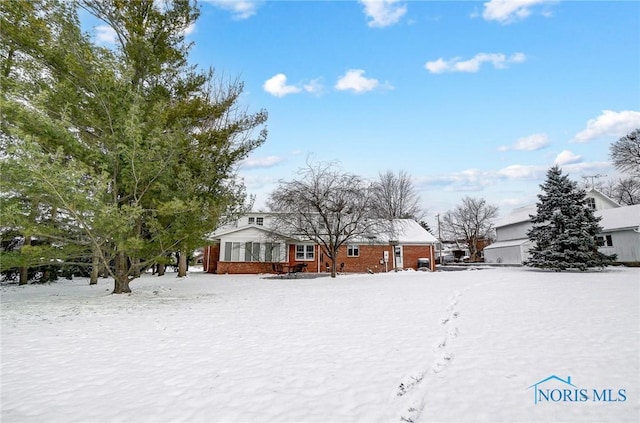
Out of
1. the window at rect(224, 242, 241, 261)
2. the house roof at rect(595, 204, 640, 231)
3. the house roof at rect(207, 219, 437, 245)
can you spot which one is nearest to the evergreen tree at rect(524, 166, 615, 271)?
the house roof at rect(595, 204, 640, 231)

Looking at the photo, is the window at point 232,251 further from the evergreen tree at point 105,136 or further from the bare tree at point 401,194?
the bare tree at point 401,194

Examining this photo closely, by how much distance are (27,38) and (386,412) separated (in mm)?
13019

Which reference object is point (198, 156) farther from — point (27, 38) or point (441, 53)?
point (441, 53)

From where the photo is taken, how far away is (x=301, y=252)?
24547 mm

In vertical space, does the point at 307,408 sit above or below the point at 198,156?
below

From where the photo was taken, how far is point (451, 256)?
184ft

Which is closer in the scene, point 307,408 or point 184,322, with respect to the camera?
point 307,408

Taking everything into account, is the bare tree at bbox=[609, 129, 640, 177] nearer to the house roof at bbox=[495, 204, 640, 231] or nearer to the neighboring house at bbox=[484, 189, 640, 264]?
the neighboring house at bbox=[484, 189, 640, 264]

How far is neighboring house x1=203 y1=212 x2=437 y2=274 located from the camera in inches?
922

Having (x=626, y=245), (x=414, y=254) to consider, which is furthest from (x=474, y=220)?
(x=414, y=254)

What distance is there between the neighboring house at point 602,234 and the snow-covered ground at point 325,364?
19.1 metres

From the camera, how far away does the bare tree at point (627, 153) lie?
1047 inches

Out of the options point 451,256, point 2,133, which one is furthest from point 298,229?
point 451,256

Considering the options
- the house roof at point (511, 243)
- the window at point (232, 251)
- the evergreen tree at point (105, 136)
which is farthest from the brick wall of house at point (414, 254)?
the evergreen tree at point (105, 136)
